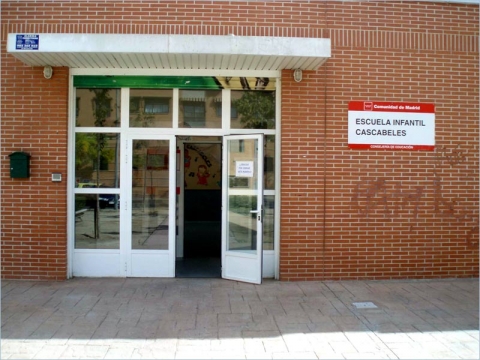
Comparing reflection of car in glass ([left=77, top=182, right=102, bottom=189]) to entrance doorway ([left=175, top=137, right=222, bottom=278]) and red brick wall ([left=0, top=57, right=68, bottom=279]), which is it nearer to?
red brick wall ([left=0, top=57, right=68, bottom=279])

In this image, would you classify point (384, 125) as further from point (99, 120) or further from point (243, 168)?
point (99, 120)

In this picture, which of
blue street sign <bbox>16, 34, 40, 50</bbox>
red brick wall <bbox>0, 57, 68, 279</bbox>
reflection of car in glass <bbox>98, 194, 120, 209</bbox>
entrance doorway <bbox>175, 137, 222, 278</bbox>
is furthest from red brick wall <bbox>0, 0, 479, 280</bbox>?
entrance doorway <bbox>175, 137, 222, 278</bbox>

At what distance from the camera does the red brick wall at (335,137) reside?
290 inches

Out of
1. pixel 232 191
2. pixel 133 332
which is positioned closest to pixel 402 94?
pixel 232 191

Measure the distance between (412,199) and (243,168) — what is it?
9.23ft

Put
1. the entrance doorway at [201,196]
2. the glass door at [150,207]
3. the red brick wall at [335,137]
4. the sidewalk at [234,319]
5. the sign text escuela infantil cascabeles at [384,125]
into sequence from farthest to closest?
the entrance doorway at [201,196] → the glass door at [150,207] → the sign text escuela infantil cascabeles at [384,125] → the red brick wall at [335,137] → the sidewalk at [234,319]

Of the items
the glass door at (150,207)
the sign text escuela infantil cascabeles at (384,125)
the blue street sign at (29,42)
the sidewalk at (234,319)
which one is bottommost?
the sidewalk at (234,319)

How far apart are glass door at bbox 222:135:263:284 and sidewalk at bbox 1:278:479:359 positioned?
318 millimetres

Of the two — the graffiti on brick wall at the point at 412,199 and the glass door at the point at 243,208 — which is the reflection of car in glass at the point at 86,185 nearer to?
the glass door at the point at 243,208

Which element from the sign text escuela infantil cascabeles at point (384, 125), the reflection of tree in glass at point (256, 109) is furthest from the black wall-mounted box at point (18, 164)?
the sign text escuela infantil cascabeles at point (384, 125)

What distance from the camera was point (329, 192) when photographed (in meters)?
7.46

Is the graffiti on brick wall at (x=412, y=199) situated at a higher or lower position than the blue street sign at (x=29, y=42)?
lower

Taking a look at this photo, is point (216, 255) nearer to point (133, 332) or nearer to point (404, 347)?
point (133, 332)

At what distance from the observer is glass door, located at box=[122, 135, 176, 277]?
25.0 feet
